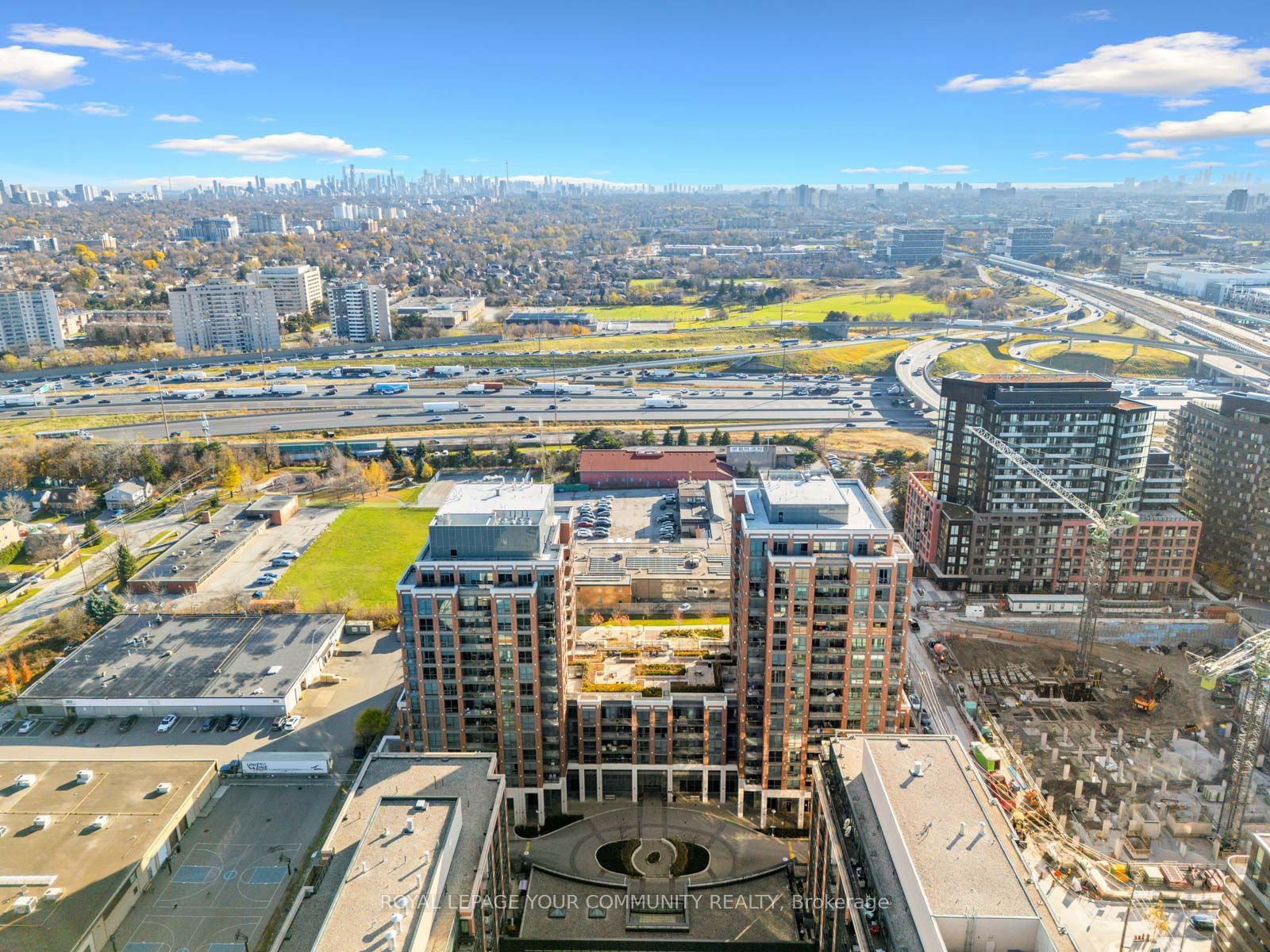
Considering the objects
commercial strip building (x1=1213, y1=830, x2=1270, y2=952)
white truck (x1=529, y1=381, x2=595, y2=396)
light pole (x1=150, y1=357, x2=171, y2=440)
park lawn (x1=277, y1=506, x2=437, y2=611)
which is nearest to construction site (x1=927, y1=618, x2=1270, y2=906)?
commercial strip building (x1=1213, y1=830, x2=1270, y2=952)

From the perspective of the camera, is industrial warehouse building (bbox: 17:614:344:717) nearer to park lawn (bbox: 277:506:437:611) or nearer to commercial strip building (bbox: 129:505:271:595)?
park lawn (bbox: 277:506:437:611)

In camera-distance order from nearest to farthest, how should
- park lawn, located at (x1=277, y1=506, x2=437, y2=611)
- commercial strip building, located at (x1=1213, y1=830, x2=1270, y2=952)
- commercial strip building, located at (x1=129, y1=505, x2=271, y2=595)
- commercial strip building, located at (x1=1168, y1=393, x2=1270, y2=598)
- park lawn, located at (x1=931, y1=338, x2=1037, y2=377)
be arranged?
commercial strip building, located at (x1=1213, y1=830, x2=1270, y2=952) → commercial strip building, located at (x1=1168, y1=393, x2=1270, y2=598) → park lawn, located at (x1=277, y1=506, x2=437, y2=611) → commercial strip building, located at (x1=129, y1=505, x2=271, y2=595) → park lawn, located at (x1=931, y1=338, x2=1037, y2=377)

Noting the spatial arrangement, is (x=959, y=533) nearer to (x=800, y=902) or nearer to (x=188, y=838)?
(x=800, y=902)

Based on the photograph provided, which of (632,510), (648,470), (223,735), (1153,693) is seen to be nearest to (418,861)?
(223,735)

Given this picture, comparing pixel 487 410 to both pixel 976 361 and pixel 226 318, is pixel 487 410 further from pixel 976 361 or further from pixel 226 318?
pixel 976 361

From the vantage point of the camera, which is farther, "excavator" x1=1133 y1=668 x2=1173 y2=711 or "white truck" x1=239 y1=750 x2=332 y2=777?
"excavator" x1=1133 y1=668 x2=1173 y2=711

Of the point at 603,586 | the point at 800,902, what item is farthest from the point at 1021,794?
the point at 603,586

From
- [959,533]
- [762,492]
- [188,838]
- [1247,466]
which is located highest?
[762,492]
